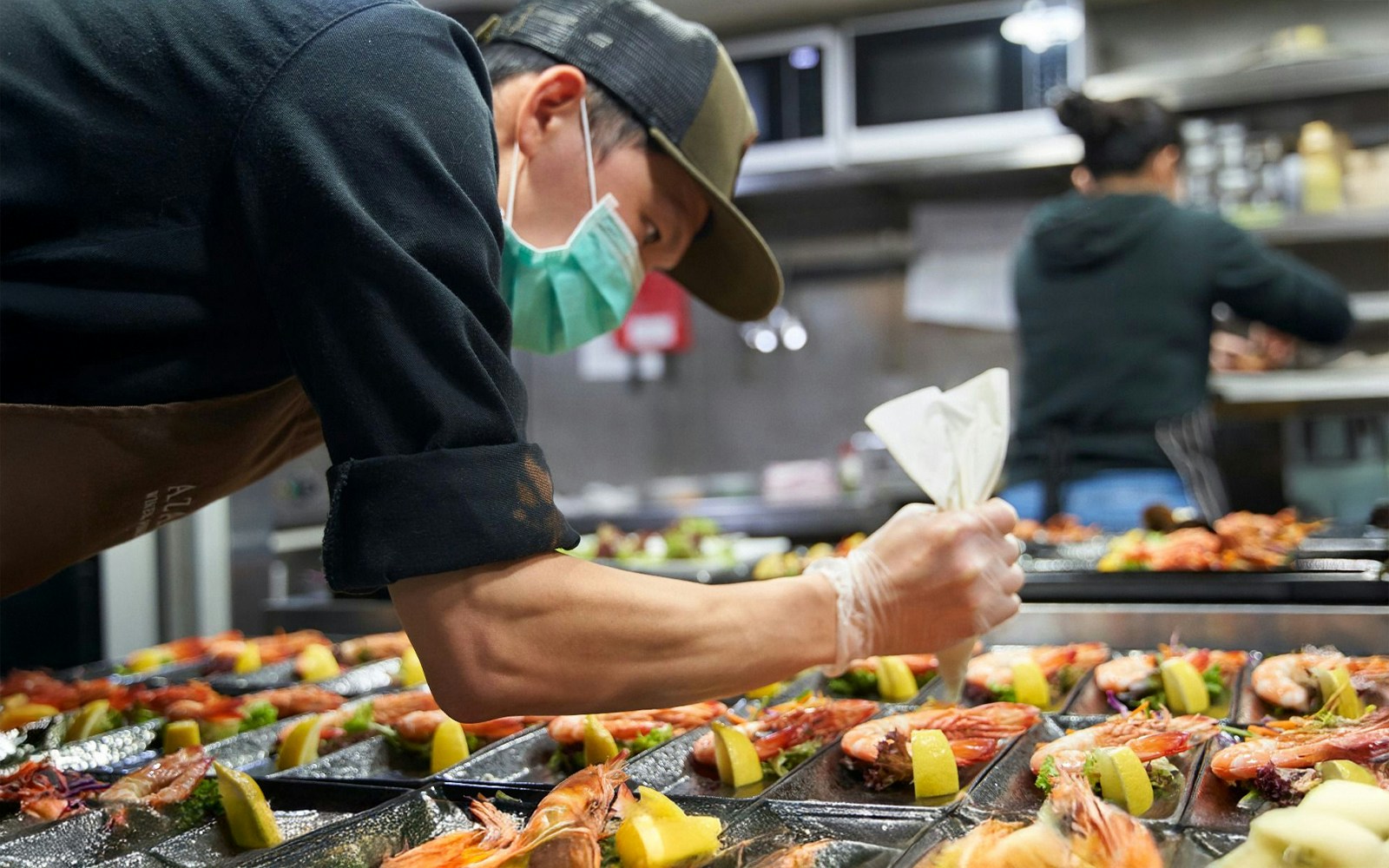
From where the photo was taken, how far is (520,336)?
206 centimetres

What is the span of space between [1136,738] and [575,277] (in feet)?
3.31

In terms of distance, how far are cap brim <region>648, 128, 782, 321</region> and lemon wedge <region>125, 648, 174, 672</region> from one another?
1354 mm

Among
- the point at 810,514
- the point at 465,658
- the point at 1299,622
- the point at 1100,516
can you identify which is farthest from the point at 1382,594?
the point at 810,514

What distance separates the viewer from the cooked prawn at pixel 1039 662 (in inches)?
77.4

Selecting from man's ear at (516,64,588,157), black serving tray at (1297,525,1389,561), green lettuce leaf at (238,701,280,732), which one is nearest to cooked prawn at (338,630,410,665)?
green lettuce leaf at (238,701,280,732)

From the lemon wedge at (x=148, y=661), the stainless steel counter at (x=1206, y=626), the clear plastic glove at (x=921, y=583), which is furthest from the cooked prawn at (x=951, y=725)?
the lemon wedge at (x=148, y=661)

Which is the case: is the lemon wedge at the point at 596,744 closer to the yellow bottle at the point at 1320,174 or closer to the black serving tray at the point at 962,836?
the black serving tray at the point at 962,836

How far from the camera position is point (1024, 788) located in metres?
1.44

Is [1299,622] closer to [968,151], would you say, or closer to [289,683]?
[289,683]

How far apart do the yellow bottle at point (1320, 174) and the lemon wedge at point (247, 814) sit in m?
4.75

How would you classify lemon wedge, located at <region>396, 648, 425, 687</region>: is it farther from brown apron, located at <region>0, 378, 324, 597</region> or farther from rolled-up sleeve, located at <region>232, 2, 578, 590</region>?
rolled-up sleeve, located at <region>232, 2, 578, 590</region>

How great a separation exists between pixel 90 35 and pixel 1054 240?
123 inches

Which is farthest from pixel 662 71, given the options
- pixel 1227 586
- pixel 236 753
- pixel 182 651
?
pixel 182 651

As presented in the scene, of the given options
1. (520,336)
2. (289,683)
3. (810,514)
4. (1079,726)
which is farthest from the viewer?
(810,514)
